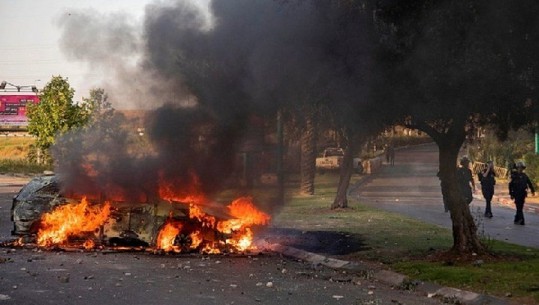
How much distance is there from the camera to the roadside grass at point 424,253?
30.5 ft

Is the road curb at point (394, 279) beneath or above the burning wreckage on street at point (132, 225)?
beneath

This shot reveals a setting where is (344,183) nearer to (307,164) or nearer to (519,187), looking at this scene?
(519,187)

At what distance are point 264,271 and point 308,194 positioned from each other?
18.8 metres

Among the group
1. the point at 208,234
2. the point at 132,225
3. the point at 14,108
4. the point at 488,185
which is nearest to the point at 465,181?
the point at 488,185

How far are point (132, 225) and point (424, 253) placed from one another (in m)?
5.25

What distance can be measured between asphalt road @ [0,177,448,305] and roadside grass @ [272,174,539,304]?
82 centimetres

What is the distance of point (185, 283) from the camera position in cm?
944

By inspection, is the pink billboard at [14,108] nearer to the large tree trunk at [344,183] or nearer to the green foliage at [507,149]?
the green foliage at [507,149]

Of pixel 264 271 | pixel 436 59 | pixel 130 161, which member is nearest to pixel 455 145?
pixel 436 59

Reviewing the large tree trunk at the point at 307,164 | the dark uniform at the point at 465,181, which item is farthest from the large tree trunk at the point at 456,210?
the large tree trunk at the point at 307,164

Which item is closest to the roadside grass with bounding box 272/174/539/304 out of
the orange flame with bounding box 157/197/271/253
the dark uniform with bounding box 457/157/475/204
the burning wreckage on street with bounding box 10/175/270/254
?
the dark uniform with bounding box 457/157/475/204

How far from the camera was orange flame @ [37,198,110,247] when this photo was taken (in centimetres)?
1312

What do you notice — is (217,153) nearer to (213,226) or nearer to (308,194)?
(213,226)

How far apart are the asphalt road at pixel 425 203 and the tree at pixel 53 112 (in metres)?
20.8
